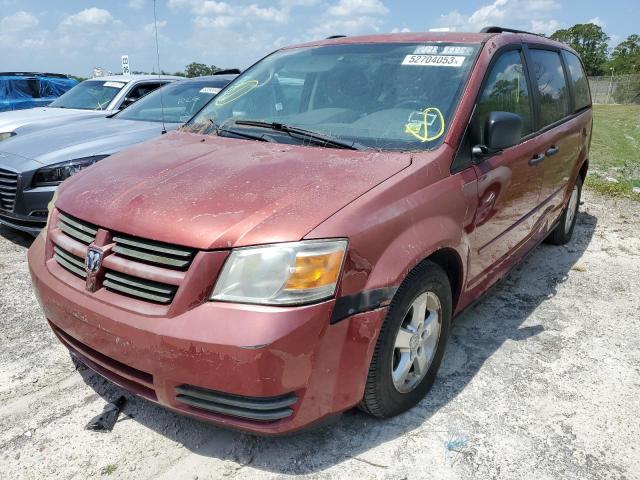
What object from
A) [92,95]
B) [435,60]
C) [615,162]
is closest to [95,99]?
[92,95]

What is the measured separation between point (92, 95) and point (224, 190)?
6421 mm

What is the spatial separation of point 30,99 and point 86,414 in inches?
401

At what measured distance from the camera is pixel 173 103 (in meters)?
6.09

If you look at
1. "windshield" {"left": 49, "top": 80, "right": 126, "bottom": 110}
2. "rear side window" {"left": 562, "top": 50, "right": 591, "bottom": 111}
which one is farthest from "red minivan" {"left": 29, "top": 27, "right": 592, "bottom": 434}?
"windshield" {"left": 49, "top": 80, "right": 126, "bottom": 110}

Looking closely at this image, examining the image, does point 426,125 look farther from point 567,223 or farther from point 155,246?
point 567,223

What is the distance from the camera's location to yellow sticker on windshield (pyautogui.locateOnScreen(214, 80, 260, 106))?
136 inches

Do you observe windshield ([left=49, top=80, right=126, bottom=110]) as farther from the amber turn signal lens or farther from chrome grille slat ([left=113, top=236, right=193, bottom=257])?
the amber turn signal lens

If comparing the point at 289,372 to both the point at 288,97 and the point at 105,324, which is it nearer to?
the point at 105,324

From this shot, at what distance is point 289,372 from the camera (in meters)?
1.88

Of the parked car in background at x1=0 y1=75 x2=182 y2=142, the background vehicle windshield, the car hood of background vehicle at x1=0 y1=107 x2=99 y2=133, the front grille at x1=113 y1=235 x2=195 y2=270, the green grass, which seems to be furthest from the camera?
the green grass

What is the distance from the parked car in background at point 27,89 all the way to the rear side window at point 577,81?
9826mm

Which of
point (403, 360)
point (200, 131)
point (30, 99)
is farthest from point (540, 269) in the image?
point (30, 99)

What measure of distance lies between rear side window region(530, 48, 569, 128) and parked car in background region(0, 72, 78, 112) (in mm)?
9901

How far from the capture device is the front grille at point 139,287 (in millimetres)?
1994
